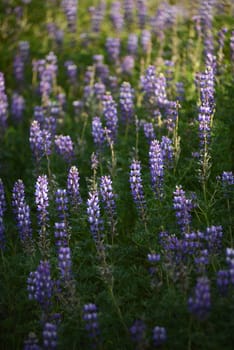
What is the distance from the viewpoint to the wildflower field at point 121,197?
3096 millimetres

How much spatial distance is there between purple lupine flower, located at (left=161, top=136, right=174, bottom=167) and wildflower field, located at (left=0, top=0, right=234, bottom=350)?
16mm

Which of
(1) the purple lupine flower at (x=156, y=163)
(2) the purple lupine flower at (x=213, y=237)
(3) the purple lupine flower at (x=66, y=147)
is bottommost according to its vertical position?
(2) the purple lupine flower at (x=213, y=237)

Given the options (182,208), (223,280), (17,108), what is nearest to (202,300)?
(223,280)

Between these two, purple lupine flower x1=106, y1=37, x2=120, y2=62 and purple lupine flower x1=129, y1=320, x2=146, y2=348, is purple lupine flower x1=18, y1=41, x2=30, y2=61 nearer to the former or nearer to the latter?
purple lupine flower x1=106, y1=37, x2=120, y2=62

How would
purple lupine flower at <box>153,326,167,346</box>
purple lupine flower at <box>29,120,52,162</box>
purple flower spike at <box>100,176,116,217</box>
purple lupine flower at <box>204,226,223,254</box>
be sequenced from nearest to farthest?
purple lupine flower at <box>153,326,167,346</box> → purple lupine flower at <box>204,226,223,254</box> → purple flower spike at <box>100,176,116,217</box> → purple lupine flower at <box>29,120,52,162</box>

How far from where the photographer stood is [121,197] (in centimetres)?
439

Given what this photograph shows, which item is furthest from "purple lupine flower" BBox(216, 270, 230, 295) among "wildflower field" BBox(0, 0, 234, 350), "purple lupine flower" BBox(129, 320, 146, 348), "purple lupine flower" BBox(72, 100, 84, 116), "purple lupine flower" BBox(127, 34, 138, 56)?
"purple lupine flower" BBox(127, 34, 138, 56)

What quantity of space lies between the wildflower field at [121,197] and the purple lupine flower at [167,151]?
0.02 m

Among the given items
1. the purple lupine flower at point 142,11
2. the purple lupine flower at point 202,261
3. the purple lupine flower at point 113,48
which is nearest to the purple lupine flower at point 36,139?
the purple lupine flower at point 202,261

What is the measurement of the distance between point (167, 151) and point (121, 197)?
0.54m

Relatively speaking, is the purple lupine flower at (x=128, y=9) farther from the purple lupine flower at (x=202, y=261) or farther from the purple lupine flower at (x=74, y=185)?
the purple lupine flower at (x=202, y=261)

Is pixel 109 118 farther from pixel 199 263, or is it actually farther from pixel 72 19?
pixel 72 19

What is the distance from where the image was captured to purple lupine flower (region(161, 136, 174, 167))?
4.14 m

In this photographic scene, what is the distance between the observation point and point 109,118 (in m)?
4.78
